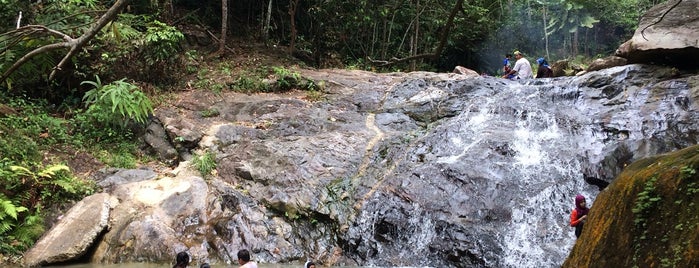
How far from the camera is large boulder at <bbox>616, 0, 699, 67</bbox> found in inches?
472

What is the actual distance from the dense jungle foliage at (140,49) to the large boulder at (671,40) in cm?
529

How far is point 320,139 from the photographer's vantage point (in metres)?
11.9

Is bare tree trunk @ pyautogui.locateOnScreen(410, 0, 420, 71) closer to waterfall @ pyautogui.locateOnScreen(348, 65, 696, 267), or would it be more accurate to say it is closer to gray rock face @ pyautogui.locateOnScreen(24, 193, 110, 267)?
waterfall @ pyautogui.locateOnScreen(348, 65, 696, 267)

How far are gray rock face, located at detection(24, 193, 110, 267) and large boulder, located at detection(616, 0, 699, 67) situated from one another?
39.8 ft

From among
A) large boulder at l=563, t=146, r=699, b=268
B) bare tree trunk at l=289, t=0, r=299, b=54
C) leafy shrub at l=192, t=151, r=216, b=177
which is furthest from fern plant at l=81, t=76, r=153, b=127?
large boulder at l=563, t=146, r=699, b=268

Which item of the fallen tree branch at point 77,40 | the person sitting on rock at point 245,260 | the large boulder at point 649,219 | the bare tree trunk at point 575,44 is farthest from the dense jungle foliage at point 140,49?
the person sitting on rock at point 245,260

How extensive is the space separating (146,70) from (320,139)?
5438 mm

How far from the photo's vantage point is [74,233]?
8578 mm

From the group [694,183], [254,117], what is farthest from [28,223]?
[694,183]

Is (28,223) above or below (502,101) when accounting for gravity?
below

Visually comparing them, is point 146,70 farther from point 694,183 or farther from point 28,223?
point 694,183

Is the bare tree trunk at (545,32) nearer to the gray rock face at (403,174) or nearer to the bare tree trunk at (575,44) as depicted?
the bare tree trunk at (575,44)

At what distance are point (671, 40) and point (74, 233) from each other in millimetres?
13354

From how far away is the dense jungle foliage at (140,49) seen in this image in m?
8.89
